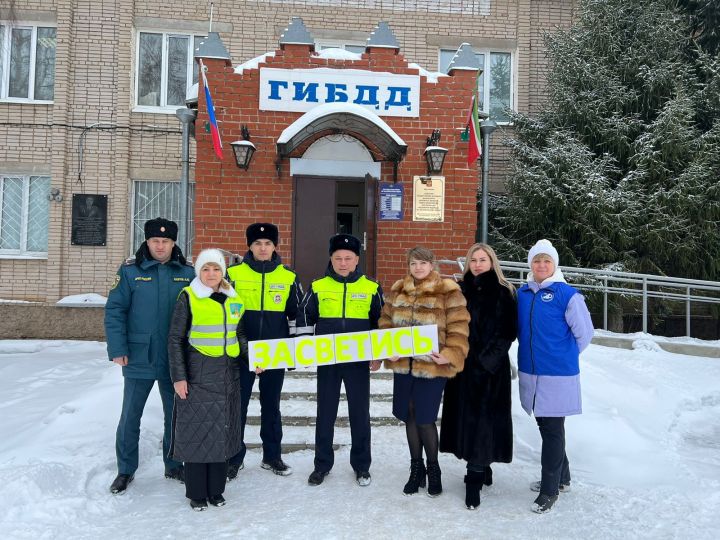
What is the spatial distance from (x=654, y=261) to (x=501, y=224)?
8.36ft

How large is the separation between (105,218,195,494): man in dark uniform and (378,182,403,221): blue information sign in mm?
3921

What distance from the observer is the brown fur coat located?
11.0 ft

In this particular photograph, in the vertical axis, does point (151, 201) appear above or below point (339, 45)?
below

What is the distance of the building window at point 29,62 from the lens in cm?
984

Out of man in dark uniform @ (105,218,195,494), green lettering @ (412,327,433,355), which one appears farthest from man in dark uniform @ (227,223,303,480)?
green lettering @ (412,327,433,355)

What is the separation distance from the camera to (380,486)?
3672 millimetres

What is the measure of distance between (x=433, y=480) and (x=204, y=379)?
165 cm

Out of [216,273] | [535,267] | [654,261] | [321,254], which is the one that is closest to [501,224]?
[654,261]

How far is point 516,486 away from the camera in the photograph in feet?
12.3

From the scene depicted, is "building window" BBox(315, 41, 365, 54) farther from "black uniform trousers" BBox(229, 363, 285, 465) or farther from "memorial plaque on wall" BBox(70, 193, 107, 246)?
"black uniform trousers" BBox(229, 363, 285, 465)

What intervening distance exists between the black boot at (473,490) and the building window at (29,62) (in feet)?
33.5

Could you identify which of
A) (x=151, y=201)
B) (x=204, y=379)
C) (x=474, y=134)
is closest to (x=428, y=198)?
(x=474, y=134)

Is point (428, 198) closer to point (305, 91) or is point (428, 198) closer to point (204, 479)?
point (305, 91)

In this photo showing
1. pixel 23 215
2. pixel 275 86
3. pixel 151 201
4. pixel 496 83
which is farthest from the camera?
pixel 496 83
